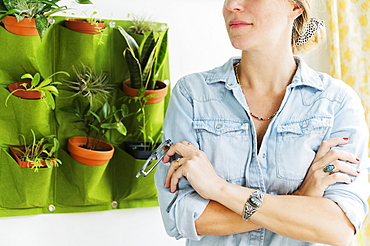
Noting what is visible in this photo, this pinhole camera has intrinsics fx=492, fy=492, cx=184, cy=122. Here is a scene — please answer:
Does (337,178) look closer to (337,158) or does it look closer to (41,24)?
(337,158)

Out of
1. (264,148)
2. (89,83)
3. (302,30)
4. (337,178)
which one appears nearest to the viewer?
(337,178)

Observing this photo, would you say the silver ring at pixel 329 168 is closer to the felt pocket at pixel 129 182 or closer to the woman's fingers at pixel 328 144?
the woman's fingers at pixel 328 144

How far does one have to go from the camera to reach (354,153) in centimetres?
143

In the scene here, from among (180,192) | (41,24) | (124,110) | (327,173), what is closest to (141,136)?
(124,110)

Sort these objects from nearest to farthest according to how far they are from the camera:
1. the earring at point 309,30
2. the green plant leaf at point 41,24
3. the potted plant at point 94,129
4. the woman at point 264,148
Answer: the woman at point 264,148 < the earring at point 309,30 < the green plant leaf at point 41,24 < the potted plant at point 94,129

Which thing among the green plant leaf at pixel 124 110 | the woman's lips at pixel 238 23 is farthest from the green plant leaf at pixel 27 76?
the woman's lips at pixel 238 23

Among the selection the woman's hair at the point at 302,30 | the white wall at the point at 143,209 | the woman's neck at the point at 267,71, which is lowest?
the white wall at the point at 143,209

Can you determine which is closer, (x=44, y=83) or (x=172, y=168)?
(x=172, y=168)

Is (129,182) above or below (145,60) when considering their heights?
below

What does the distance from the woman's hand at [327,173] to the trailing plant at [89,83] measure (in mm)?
977

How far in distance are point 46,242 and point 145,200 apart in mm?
460

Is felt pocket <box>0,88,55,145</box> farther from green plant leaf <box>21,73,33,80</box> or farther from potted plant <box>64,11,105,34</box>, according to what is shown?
potted plant <box>64,11,105,34</box>

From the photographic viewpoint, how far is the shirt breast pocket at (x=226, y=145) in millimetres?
1477

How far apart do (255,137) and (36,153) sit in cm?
93
